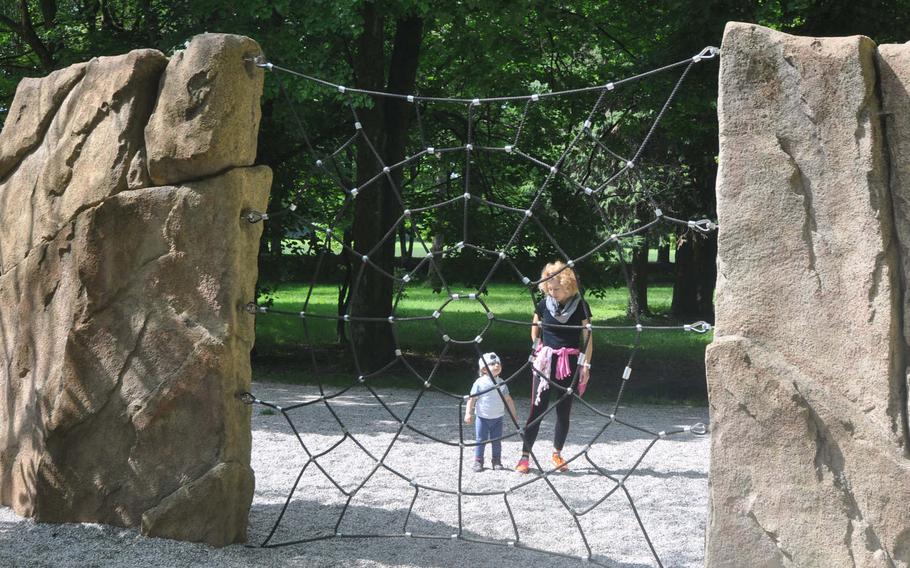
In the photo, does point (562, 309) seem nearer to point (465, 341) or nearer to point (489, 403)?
point (489, 403)

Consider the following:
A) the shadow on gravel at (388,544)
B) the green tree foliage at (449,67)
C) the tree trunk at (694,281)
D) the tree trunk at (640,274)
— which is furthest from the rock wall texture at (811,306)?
the tree trunk at (640,274)

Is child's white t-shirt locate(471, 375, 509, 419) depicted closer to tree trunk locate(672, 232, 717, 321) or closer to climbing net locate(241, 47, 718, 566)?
climbing net locate(241, 47, 718, 566)

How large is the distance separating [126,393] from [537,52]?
850 cm

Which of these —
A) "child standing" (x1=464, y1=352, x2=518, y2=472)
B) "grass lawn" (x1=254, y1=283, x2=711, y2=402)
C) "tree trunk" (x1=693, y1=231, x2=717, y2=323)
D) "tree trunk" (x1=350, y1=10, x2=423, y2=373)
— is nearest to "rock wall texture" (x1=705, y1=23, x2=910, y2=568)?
"child standing" (x1=464, y1=352, x2=518, y2=472)

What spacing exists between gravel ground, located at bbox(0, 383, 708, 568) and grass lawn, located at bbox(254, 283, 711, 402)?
4.28ft

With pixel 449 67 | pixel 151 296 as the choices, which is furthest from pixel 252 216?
pixel 449 67

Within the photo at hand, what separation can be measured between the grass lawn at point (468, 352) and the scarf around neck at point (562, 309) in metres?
1.66

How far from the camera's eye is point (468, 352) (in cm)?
1398

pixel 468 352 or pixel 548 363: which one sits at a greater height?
pixel 548 363

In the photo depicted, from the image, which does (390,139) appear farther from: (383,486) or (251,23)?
(383,486)

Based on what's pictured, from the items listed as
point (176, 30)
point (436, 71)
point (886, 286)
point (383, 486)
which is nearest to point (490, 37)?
point (436, 71)

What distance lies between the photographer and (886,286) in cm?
348

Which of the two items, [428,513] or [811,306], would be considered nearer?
[811,306]

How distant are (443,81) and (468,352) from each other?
3690 mm
